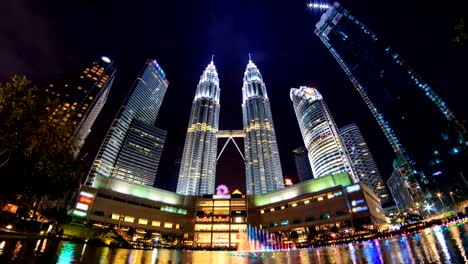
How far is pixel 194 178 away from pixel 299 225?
82.2 m

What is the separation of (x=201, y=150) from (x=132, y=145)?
2249 inches

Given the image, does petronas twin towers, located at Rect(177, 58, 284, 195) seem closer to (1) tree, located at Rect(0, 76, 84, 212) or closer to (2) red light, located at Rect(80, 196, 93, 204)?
(2) red light, located at Rect(80, 196, 93, 204)

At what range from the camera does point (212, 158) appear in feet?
527

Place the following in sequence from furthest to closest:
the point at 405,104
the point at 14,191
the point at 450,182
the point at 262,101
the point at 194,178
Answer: the point at 262,101, the point at 194,178, the point at 405,104, the point at 450,182, the point at 14,191

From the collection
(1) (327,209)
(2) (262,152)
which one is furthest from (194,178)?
(1) (327,209)

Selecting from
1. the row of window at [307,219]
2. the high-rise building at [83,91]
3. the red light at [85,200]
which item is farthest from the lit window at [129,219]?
the high-rise building at [83,91]

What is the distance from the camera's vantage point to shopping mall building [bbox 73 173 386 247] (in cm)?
7838

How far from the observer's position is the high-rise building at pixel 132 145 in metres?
155

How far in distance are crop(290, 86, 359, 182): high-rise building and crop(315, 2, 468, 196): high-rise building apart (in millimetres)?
28532

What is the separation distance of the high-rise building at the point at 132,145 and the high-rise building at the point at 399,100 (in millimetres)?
147475

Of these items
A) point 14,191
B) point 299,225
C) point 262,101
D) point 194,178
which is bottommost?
point 14,191

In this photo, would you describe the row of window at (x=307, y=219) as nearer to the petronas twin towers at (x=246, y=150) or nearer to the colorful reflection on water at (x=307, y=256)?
the petronas twin towers at (x=246, y=150)

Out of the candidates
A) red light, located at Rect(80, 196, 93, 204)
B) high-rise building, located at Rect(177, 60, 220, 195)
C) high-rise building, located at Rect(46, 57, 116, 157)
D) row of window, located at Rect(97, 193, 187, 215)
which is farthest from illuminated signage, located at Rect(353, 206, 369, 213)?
high-rise building, located at Rect(46, 57, 116, 157)

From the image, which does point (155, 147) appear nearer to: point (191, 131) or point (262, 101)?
point (191, 131)
